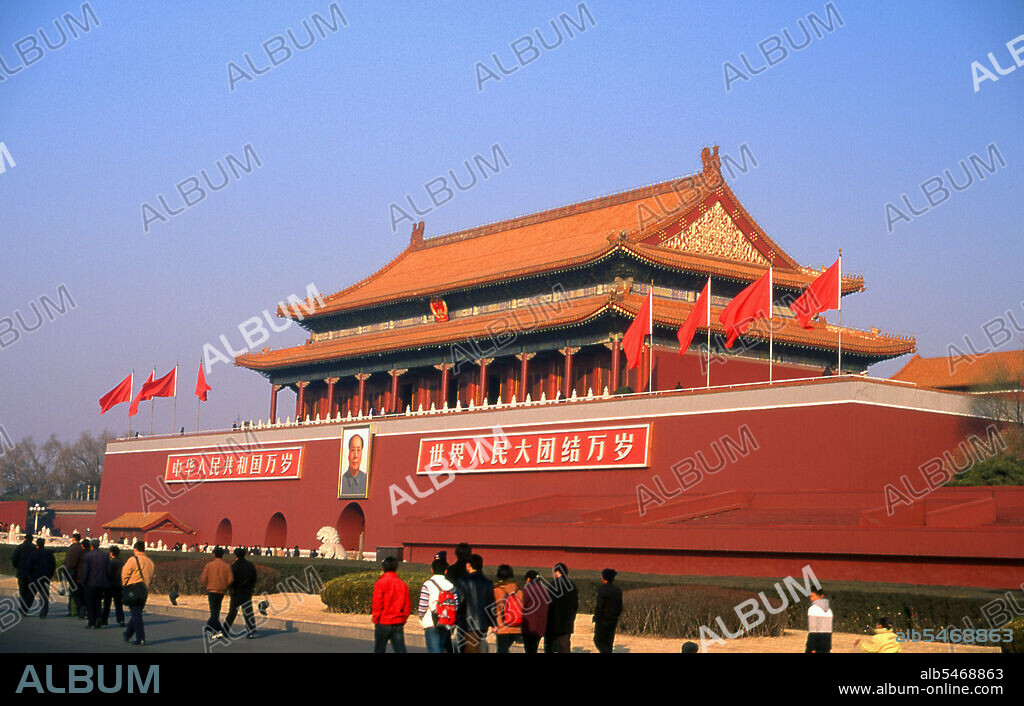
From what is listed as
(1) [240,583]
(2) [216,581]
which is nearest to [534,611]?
(1) [240,583]

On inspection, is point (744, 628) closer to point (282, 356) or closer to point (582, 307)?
point (582, 307)

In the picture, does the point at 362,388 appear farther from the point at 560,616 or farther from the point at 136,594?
the point at 560,616

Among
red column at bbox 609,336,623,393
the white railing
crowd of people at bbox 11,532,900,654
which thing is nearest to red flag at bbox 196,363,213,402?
the white railing

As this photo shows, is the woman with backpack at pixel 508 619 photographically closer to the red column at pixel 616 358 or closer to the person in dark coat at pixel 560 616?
the person in dark coat at pixel 560 616

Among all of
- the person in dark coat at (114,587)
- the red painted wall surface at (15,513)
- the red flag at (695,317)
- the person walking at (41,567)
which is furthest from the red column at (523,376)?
the red painted wall surface at (15,513)

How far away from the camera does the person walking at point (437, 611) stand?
1070cm

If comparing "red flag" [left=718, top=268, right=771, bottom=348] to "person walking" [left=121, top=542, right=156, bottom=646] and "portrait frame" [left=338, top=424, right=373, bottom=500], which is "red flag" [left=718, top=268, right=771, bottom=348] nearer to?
"portrait frame" [left=338, top=424, right=373, bottom=500]

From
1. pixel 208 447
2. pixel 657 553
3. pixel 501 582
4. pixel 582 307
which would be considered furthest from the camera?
pixel 208 447

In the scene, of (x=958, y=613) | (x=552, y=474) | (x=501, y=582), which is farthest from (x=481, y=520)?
(x=501, y=582)

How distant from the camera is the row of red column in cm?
3250

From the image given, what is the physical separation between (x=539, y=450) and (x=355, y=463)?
820 centimetres

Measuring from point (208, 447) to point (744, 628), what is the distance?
30.6m

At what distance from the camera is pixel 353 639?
1620 cm

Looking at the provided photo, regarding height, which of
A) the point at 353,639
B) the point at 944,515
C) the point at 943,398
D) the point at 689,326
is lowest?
the point at 353,639
